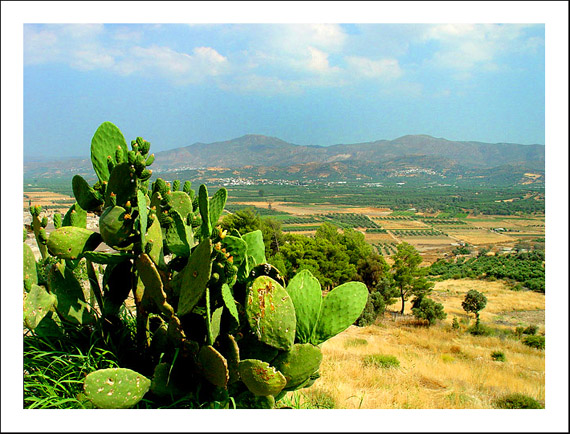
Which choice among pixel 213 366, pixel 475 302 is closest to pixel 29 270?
pixel 213 366

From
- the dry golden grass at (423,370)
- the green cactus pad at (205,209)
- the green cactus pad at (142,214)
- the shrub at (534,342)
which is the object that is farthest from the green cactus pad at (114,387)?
the shrub at (534,342)

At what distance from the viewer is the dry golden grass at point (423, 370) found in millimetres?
3635

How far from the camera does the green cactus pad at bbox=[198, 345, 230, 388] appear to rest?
1.39 meters

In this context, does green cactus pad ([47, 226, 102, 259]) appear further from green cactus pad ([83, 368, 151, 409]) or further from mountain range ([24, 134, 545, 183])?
mountain range ([24, 134, 545, 183])

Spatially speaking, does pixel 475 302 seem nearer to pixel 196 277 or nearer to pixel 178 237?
pixel 178 237

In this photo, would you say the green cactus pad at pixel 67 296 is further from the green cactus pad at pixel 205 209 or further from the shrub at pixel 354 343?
the shrub at pixel 354 343

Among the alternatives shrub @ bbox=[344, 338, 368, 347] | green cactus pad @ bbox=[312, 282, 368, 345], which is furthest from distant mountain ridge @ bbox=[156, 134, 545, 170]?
green cactus pad @ bbox=[312, 282, 368, 345]

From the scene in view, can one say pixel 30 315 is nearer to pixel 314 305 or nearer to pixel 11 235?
pixel 11 235

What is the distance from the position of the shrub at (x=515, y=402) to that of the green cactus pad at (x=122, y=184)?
5.05 metres

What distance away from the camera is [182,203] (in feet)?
6.05

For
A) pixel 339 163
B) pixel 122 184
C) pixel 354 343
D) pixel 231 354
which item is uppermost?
pixel 339 163

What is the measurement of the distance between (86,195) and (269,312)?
3.12ft

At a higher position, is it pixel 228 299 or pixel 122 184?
pixel 122 184

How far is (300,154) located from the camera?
195750 millimetres
